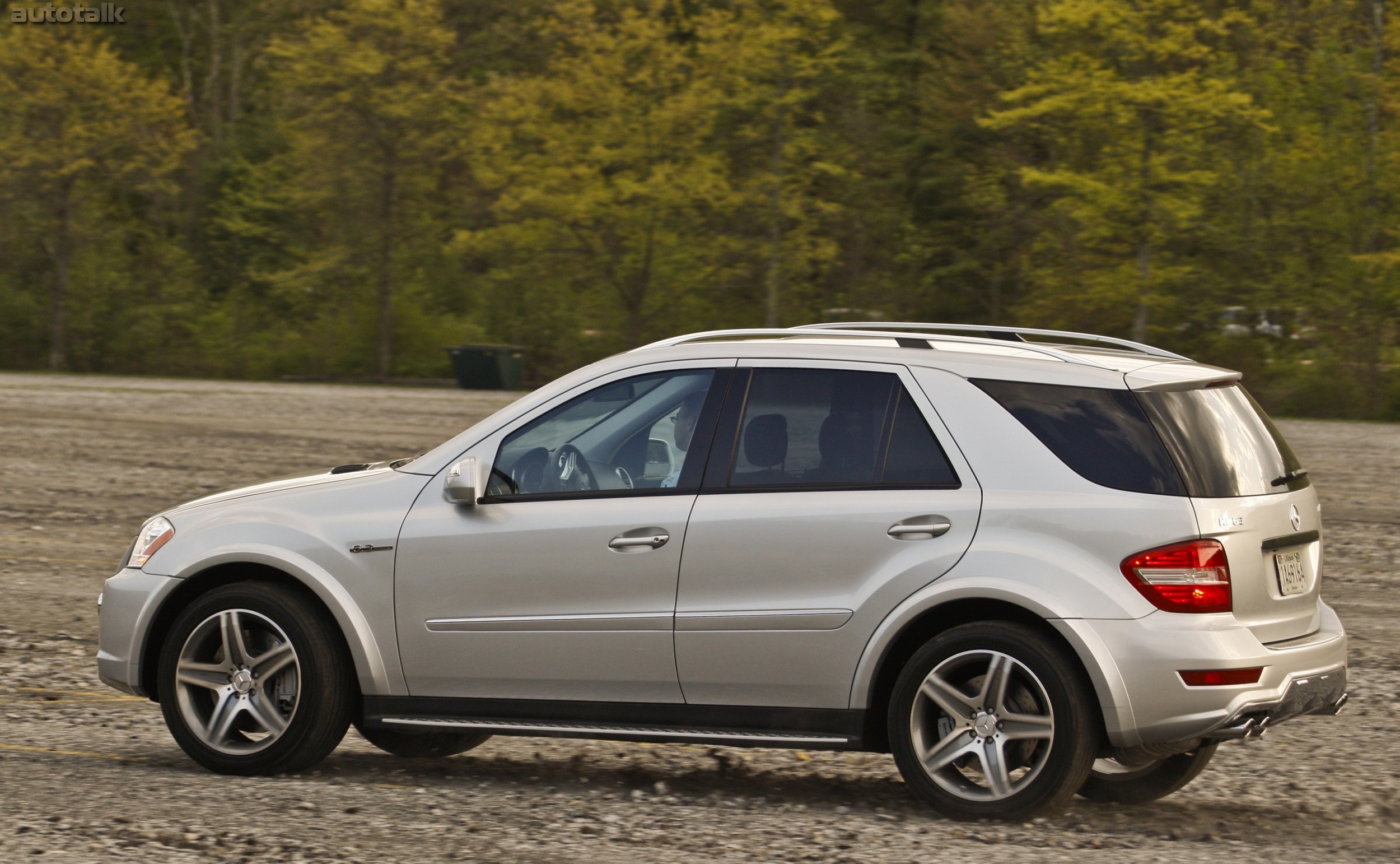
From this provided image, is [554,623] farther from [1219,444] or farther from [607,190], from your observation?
[607,190]

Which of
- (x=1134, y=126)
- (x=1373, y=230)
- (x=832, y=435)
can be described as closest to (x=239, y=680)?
(x=832, y=435)

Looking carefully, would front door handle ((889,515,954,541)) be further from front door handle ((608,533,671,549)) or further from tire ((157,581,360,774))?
tire ((157,581,360,774))

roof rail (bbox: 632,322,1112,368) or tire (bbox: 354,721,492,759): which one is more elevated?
roof rail (bbox: 632,322,1112,368)

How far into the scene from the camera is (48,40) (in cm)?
3953

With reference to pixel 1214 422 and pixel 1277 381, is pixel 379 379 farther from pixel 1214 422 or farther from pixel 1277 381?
pixel 1214 422

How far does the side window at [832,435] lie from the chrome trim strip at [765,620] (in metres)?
0.43

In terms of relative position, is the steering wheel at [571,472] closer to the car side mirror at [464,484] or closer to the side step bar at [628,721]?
the car side mirror at [464,484]

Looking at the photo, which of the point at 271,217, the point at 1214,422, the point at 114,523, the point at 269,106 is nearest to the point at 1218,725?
the point at 1214,422

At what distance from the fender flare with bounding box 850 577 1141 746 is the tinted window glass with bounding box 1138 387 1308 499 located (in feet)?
1.87

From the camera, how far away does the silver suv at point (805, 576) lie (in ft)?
16.6

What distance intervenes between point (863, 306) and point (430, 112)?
1152 cm

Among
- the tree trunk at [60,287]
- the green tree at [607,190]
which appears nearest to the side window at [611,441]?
the green tree at [607,190]

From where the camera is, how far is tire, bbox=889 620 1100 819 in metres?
5.10

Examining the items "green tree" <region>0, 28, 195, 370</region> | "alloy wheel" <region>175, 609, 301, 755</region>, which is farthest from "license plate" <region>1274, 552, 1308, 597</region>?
"green tree" <region>0, 28, 195, 370</region>
